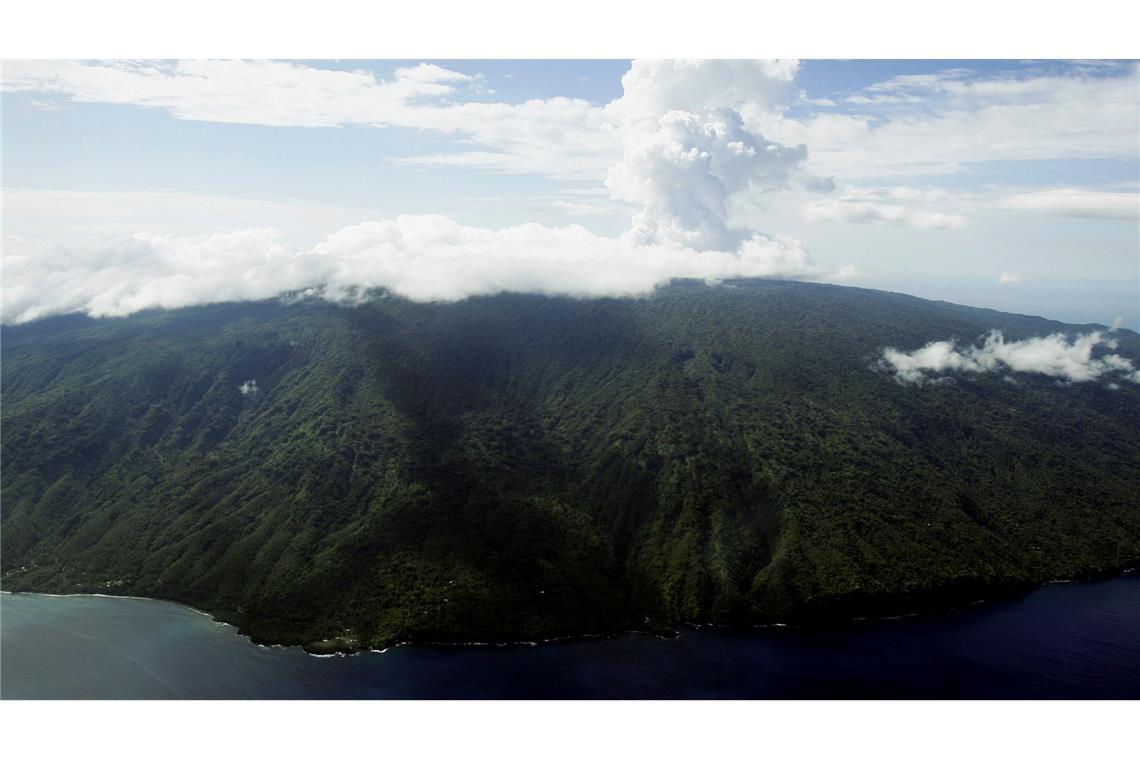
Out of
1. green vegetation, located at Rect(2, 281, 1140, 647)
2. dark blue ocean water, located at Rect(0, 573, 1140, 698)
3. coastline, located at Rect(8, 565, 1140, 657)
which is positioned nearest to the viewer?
dark blue ocean water, located at Rect(0, 573, 1140, 698)

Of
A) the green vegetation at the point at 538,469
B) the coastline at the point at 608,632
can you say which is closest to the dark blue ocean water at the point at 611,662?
the coastline at the point at 608,632

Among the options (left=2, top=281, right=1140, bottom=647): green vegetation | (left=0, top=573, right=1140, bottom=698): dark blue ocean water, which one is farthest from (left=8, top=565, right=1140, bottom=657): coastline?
(left=2, top=281, right=1140, bottom=647): green vegetation

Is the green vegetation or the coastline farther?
the green vegetation

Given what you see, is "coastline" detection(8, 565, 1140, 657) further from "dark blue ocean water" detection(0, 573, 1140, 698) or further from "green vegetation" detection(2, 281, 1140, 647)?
"green vegetation" detection(2, 281, 1140, 647)

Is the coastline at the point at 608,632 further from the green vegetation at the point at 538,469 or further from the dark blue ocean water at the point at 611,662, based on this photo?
the green vegetation at the point at 538,469

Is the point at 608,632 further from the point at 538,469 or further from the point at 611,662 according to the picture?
the point at 538,469

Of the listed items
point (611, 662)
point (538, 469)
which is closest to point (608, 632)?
point (611, 662)
